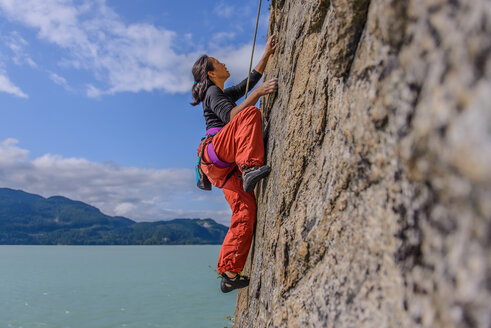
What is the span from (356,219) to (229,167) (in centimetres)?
339

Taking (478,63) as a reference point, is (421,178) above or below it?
below

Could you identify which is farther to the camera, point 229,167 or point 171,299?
point 171,299

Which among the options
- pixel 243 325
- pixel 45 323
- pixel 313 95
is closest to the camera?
pixel 313 95

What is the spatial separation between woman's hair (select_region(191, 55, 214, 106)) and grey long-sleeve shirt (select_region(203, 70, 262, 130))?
20 centimetres

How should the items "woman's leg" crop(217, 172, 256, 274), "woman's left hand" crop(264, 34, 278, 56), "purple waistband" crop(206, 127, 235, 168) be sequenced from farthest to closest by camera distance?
"woman's left hand" crop(264, 34, 278, 56)
"purple waistband" crop(206, 127, 235, 168)
"woman's leg" crop(217, 172, 256, 274)

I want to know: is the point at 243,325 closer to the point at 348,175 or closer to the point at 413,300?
the point at 348,175

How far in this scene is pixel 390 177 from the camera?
187 centimetres

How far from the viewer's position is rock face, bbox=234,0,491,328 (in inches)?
44.8

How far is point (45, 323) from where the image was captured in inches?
853

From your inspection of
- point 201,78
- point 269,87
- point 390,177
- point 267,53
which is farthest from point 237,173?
point 390,177

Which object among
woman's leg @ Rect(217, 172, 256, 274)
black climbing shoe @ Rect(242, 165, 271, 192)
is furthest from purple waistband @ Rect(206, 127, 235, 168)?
black climbing shoe @ Rect(242, 165, 271, 192)

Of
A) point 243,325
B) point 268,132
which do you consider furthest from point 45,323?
point 268,132

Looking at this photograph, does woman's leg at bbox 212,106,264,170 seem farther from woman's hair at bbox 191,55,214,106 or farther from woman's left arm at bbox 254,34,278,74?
woman's left arm at bbox 254,34,278,74

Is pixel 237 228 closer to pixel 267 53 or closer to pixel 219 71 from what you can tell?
pixel 219 71
